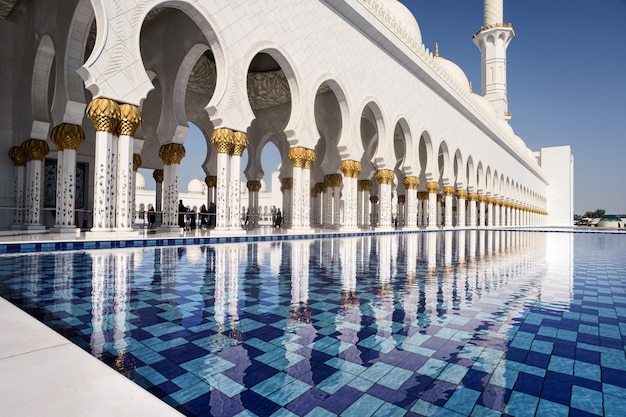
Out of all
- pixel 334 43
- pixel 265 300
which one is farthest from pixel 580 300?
pixel 334 43

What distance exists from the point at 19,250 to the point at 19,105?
22.7ft

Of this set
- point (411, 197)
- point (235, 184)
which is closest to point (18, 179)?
point (235, 184)

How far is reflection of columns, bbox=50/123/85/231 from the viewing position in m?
7.36

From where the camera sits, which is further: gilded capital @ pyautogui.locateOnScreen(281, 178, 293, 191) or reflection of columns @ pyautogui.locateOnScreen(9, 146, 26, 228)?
gilded capital @ pyautogui.locateOnScreen(281, 178, 293, 191)

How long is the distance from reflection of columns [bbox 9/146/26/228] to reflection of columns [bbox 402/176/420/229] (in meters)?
13.0

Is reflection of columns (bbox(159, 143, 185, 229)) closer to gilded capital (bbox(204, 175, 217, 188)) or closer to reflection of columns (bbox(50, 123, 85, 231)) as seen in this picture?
reflection of columns (bbox(50, 123, 85, 231))

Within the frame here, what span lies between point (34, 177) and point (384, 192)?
35.0ft

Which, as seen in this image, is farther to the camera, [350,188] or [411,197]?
[411,197]

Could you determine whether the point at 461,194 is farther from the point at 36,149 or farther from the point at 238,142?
the point at 36,149

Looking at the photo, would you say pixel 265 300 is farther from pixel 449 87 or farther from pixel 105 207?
pixel 449 87

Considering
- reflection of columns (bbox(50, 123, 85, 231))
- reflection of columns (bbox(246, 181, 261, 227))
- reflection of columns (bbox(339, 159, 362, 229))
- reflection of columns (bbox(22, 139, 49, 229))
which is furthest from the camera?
reflection of columns (bbox(246, 181, 261, 227))

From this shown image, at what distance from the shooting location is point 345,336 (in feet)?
6.58

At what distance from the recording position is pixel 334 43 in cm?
1078

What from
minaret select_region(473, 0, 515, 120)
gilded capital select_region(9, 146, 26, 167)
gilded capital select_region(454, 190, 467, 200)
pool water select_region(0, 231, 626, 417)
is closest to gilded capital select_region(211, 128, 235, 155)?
pool water select_region(0, 231, 626, 417)
